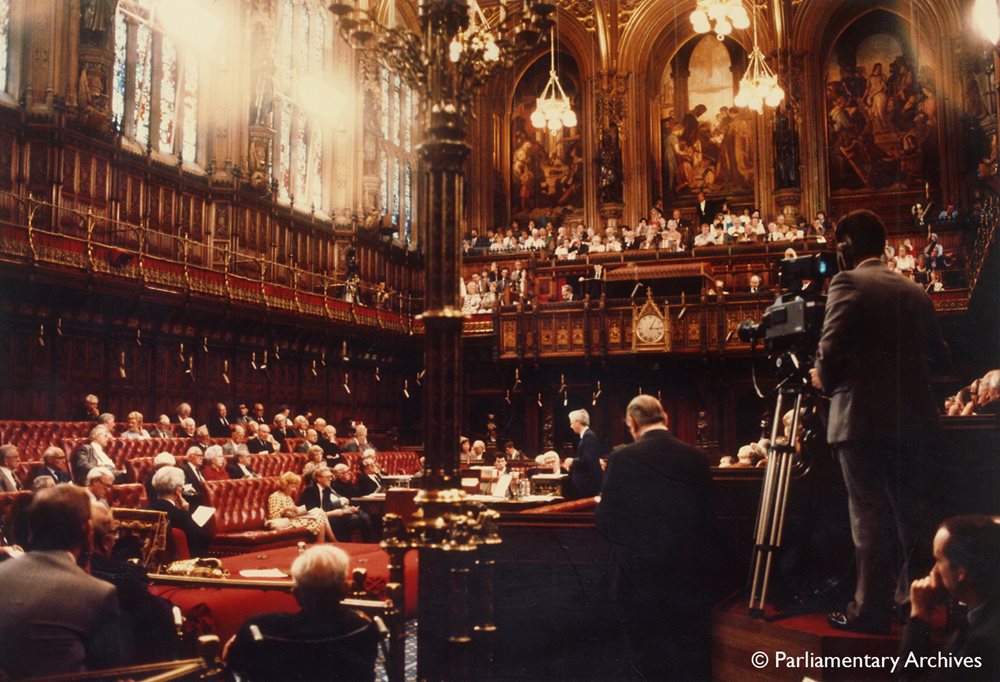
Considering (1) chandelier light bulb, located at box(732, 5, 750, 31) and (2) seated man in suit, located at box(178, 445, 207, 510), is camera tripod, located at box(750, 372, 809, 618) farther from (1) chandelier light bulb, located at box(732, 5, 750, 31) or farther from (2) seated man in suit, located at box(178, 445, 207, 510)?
(1) chandelier light bulb, located at box(732, 5, 750, 31)

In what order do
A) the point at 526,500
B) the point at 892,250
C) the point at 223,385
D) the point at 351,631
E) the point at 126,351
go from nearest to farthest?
the point at 351,631
the point at 526,500
the point at 126,351
the point at 223,385
the point at 892,250

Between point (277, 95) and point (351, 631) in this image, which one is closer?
point (351, 631)

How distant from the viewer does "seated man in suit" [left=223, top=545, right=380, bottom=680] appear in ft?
9.68

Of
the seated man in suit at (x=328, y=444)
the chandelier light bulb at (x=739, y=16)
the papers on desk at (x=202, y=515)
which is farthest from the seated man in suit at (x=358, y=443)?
the chandelier light bulb at (x=739, y=16)

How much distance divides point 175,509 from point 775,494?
492cm

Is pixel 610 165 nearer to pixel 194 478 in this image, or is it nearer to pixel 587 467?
pixel 194 478

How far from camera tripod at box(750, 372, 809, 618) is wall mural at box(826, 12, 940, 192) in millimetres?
22580

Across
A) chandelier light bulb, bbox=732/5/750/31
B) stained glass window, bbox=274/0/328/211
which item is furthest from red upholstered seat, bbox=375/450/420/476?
chandelier light bulb, bbox=732/5/750/31

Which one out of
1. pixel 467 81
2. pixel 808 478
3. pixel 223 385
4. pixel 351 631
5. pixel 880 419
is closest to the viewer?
pixel 351 631

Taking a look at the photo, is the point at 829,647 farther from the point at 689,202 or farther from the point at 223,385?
the point at 689,202

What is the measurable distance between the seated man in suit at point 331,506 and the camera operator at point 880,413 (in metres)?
6.87

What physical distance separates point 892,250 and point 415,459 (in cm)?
1177

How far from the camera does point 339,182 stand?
22.8 m

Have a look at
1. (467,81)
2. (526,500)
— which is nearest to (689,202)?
(526,500)
